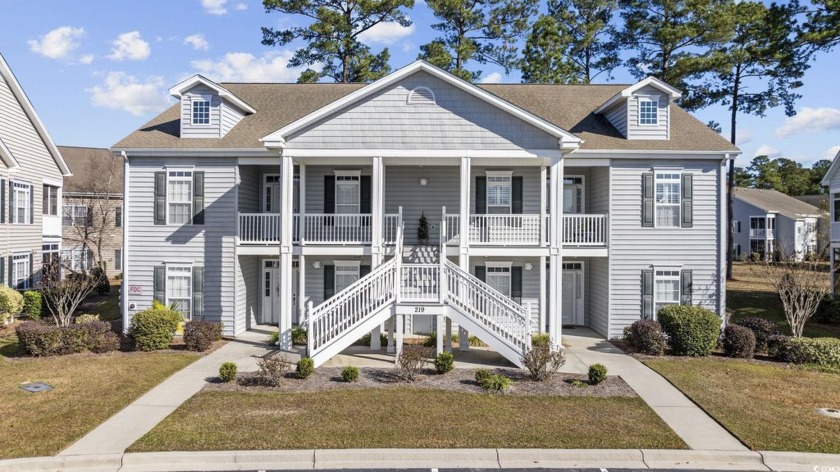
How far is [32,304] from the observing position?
1948 centimetres

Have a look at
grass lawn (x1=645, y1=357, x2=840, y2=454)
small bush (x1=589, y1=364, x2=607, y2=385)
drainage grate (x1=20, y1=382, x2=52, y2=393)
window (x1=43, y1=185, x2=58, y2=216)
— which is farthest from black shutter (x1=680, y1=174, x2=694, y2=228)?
window (x1=43, y1=185, x2=58, y2=216)

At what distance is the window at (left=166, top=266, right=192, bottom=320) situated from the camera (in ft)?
56.6

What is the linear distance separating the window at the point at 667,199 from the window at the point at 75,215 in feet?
109

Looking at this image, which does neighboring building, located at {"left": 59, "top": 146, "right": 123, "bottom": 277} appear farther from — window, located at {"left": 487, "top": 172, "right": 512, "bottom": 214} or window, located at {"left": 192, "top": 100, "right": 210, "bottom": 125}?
window, located at {"left": 487, "top": 172, "right": 512, "bottom": 214}

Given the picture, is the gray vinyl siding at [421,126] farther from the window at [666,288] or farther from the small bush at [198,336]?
the window at [666,288]

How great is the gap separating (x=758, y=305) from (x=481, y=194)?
15.4 meters

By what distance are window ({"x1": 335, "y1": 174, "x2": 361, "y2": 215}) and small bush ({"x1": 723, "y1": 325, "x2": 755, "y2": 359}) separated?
12191 mm

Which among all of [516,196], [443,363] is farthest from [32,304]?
[516,196]

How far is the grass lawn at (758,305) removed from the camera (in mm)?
18719

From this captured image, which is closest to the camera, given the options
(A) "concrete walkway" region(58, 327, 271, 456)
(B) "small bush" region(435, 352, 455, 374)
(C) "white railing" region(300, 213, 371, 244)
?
(A) "concrete walkway" region(58, 327, 271, 456)

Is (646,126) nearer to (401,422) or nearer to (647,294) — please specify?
(647,294)

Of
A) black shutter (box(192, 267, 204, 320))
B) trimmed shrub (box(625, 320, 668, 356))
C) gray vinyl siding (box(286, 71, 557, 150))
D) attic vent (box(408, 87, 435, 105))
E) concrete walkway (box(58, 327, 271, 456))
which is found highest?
attic vent (box(408, 87, 435, 105))

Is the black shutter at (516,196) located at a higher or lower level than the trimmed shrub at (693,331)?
higher

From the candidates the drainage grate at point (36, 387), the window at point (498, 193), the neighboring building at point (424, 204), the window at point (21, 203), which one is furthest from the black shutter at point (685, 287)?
the window at point (21, 203)
